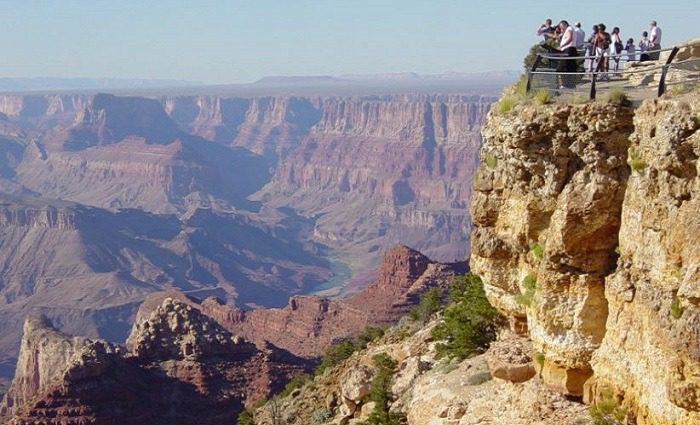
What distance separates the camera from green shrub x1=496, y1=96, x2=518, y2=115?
17.0 m

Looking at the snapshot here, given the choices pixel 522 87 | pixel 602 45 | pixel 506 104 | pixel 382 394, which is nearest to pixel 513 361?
pixel 506 104

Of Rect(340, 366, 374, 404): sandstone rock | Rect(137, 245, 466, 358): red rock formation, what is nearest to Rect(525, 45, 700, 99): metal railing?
Rect(340, 366, 374, 404): sandstone rock

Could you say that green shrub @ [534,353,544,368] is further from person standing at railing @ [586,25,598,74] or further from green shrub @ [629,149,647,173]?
person standing at railing @ [586,25,598,74]

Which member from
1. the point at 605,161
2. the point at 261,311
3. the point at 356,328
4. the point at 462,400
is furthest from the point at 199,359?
the point at 605,161

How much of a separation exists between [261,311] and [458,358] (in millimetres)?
87118

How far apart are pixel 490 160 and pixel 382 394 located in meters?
7.80

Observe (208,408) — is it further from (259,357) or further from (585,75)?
(585,75)

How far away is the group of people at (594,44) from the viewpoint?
1845cm

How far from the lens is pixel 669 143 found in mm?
12797

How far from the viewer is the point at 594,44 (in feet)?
63.4

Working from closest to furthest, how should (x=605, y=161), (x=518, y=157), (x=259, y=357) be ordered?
(x=605, y=161) → (x=518, y=157) → (x=259, y=357)

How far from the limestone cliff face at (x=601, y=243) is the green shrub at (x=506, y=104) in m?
0.16

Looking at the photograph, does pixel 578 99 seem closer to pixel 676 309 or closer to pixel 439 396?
pixel 676 309

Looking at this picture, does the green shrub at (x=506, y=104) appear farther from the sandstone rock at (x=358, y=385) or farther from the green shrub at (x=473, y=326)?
the sandstone rock at (x=358, y=385)
